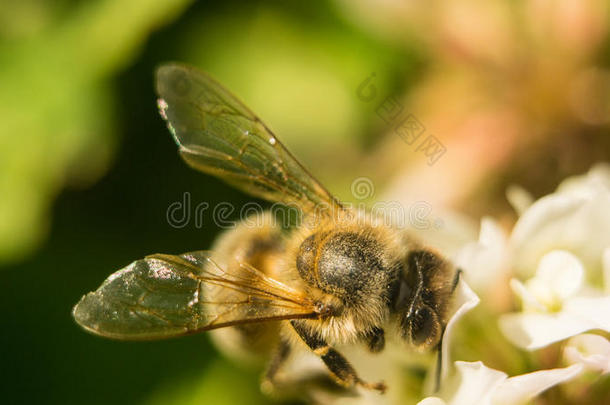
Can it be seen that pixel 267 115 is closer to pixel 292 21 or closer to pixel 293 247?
pixel 292 21

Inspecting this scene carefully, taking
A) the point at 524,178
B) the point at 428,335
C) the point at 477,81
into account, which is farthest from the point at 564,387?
the point at 477,81

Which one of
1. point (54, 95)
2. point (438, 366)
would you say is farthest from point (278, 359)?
point (54, 95)

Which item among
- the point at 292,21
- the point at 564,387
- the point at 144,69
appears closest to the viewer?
the point at 564,387

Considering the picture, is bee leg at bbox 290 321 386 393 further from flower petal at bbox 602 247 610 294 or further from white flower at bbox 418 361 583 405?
flower petal at bbox 602 247 610 294

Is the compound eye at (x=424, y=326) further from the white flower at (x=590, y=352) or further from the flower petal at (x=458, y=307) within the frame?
the white flower at (x=590, y=352)

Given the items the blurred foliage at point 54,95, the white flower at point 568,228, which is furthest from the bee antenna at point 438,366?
→ the blurred foliage at point 54,95

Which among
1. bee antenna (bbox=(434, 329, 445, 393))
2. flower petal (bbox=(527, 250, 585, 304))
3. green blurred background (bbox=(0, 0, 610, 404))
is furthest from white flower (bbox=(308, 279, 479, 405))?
green blurred background (bbox=(0, 0, 610, 404))

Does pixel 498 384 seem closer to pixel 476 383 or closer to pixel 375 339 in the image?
pixel 476 383
